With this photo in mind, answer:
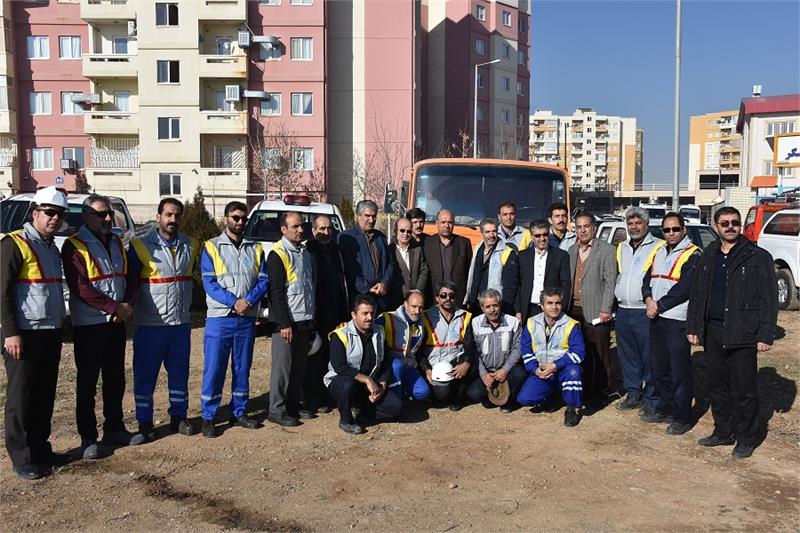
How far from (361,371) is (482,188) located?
4321 millimetres

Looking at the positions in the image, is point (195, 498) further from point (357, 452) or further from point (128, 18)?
point (128, 18)

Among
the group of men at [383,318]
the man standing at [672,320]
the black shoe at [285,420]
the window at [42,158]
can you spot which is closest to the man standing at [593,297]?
the group of men at [383,318]

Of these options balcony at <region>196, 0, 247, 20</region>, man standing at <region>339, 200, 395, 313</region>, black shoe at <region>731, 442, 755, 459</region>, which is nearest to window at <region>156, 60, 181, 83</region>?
balcony at <region>196, 0, 247, 20</region>

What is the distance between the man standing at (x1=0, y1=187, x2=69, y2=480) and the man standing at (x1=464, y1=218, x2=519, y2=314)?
12.9 feet

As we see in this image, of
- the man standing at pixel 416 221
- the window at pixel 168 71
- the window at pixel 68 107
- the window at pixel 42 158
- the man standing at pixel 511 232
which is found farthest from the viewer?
the window at pixel 42 158

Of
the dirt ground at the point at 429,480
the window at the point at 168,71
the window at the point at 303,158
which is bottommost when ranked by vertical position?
the dirt ground at the point at 429,480

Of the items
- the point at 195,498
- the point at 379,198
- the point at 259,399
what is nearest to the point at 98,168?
the point at 379,198

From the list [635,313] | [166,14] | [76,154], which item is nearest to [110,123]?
[76,154]

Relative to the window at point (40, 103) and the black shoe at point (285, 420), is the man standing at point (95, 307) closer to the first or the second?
the black shoe at point (285, 420)

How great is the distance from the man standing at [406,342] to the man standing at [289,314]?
31.3 inches

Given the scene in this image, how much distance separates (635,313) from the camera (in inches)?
274

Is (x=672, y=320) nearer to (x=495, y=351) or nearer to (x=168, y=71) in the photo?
(x=495, y=351)

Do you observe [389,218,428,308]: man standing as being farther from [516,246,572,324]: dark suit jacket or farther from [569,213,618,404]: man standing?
[569,213,618,404]: man standing

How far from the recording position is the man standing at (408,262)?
24.1 feet
